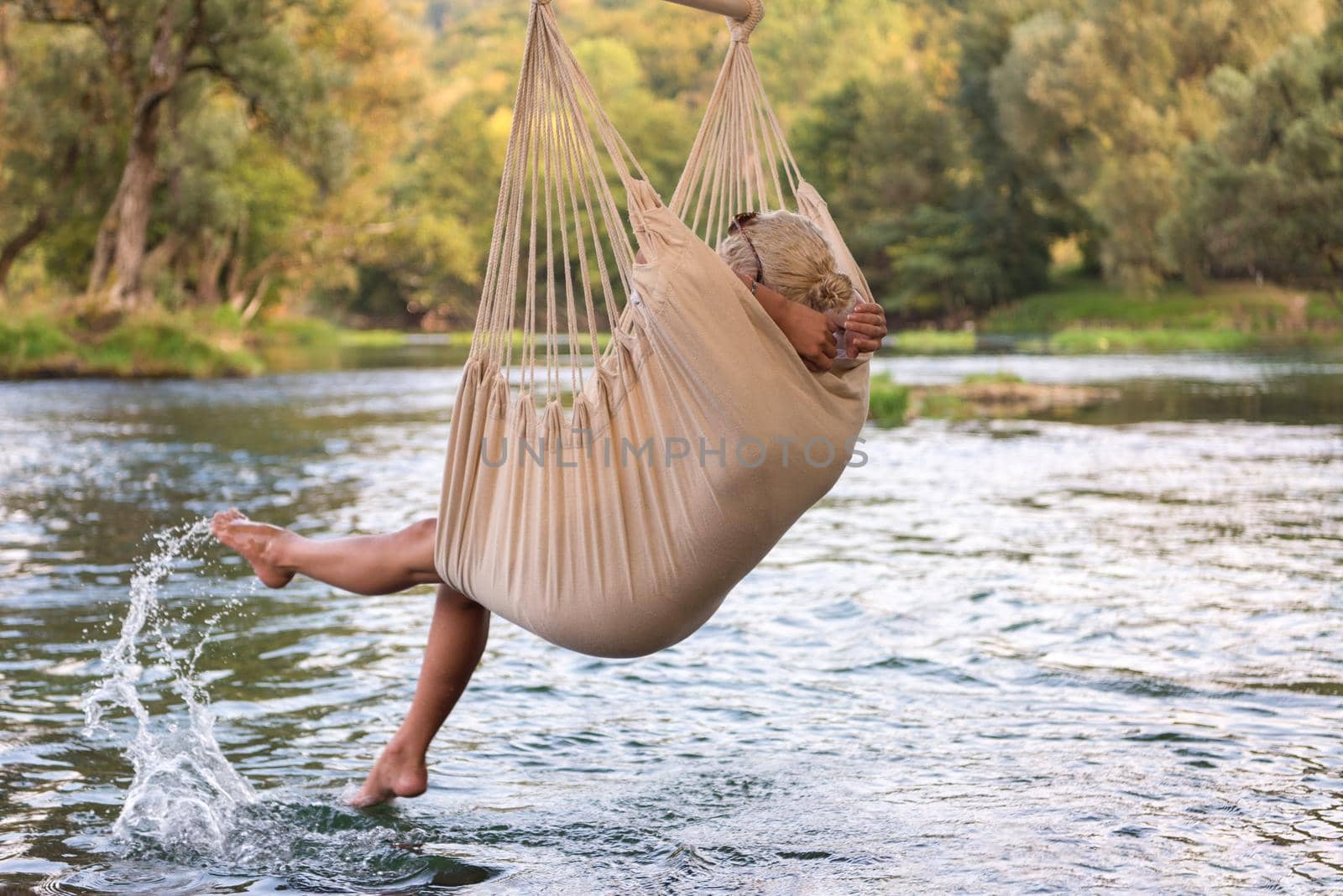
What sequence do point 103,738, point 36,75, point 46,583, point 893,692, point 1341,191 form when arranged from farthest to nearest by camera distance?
point 1341,191 < point 36,75 < point 46,583 < point 893,692 < point 103,738

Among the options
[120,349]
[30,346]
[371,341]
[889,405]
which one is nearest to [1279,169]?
[889,405]

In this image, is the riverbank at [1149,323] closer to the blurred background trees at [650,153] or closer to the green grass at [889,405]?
the blurred background trees at [650,153]

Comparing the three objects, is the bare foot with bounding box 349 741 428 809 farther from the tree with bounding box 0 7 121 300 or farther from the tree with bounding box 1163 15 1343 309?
the tree with bounding box 1163 15 1343 309

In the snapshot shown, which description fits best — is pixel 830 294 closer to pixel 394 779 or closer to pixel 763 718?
pixel 394 779

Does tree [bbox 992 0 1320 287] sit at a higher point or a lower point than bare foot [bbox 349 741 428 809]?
higher

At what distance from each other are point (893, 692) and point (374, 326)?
195 feet

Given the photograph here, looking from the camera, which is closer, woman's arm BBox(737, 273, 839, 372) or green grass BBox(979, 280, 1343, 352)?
woman's arm BBox(737, 273, 839, 372)

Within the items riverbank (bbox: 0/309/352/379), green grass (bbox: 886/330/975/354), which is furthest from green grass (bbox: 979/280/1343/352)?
riverbank (bbox: 0/309/352/379)

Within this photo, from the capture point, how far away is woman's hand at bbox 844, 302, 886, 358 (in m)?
2.55

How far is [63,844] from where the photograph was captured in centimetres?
282

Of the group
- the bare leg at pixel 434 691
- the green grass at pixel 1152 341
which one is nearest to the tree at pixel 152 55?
the green grass at pixel 1152 341

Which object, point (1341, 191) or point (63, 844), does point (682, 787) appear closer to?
point (63, 844)

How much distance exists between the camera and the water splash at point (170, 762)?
9.66 feet

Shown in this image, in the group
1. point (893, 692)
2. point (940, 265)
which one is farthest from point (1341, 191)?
point (893, 692)
